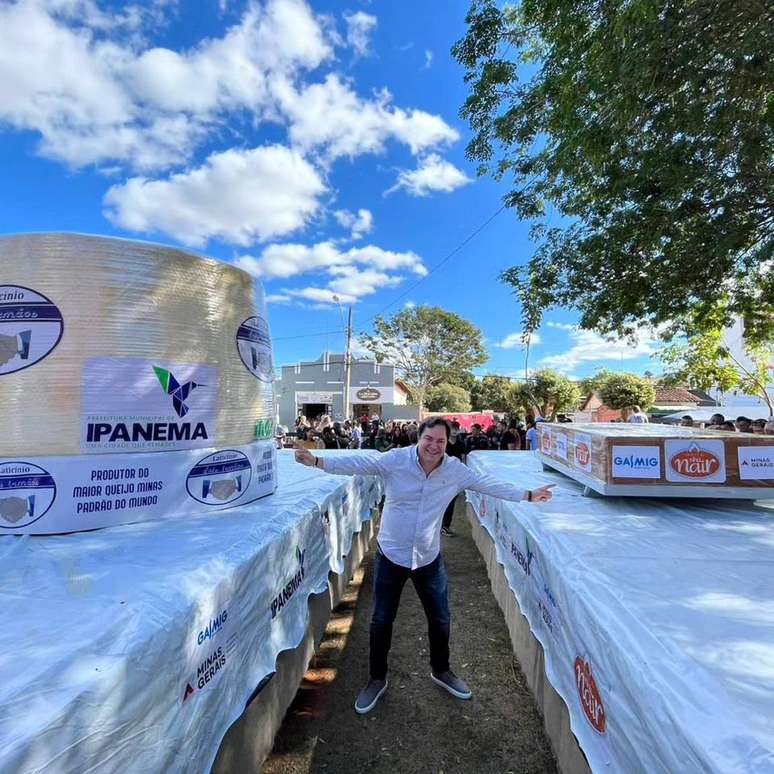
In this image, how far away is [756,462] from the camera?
3.28 m

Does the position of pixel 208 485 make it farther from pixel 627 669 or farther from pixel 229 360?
pixel 627 669

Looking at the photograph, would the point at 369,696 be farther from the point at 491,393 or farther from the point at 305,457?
the point at 491,393

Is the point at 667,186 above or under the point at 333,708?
above

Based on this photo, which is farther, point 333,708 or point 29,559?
point 333,708

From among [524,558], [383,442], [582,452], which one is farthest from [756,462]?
[383,442]

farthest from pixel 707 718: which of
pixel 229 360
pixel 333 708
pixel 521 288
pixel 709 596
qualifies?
pixel 521 288

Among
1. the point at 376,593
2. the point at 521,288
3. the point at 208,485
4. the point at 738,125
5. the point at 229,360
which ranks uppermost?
the point at 738,125

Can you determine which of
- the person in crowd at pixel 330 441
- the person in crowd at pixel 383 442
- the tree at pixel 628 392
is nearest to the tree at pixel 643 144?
the person in crowd at pixel 330 441

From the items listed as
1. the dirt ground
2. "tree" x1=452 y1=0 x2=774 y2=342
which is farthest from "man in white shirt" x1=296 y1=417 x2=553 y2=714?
"tree" x1=452 y1=0 x2=774 y2=342

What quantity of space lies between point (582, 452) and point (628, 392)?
36.9 metres

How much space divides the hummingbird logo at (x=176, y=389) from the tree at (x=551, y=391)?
37671 millimetres

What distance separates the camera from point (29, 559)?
86.8 inches

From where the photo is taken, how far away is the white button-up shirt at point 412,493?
3029mm

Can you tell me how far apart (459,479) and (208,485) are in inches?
67.7
